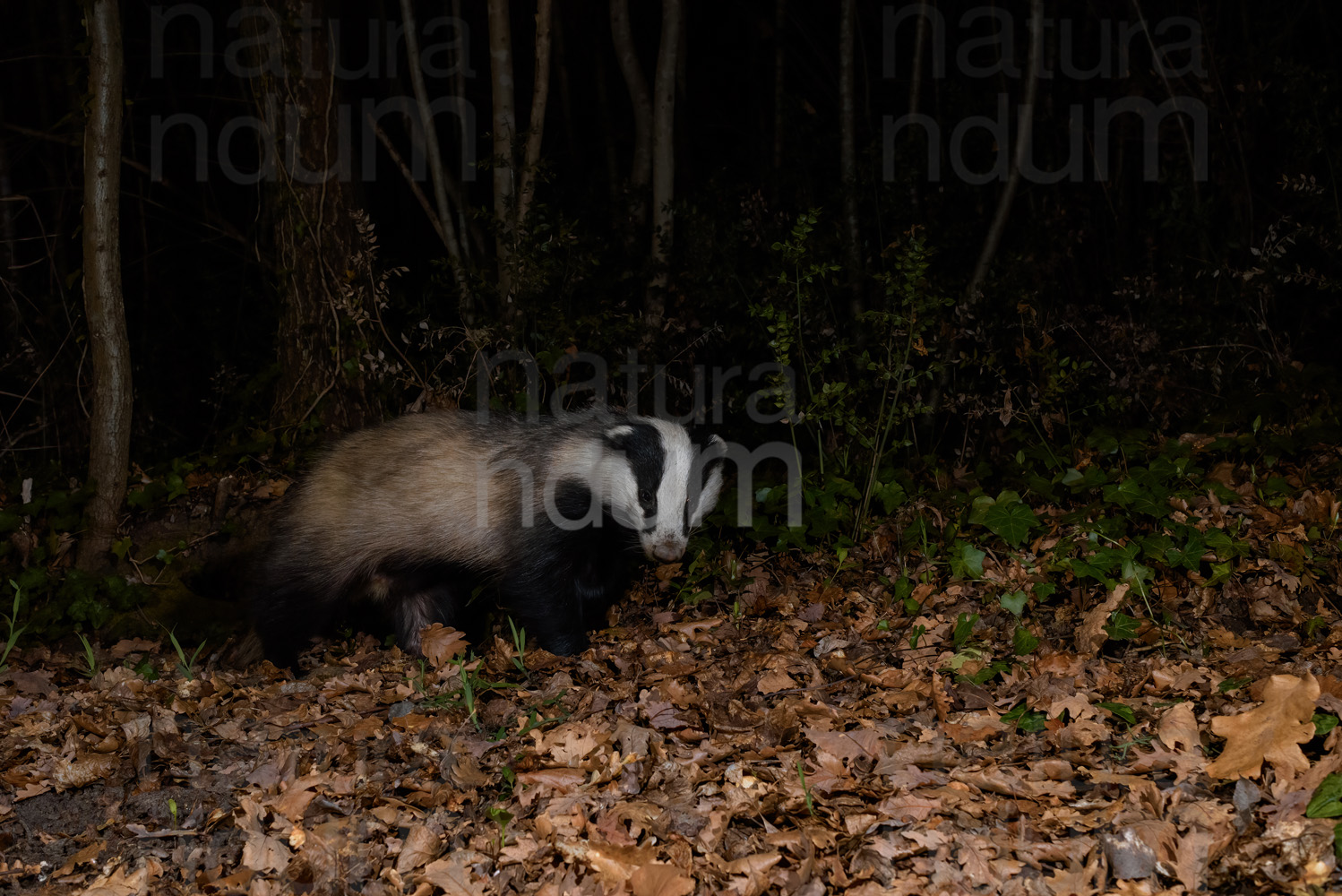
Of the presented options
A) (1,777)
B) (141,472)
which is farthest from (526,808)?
(141,472)

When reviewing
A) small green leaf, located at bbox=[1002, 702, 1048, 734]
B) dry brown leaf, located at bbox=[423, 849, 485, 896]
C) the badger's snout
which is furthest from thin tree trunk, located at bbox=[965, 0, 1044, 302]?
dry brown leaf, located at bbox=[423, 849, 485, 896]

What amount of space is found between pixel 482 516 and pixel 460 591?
629 millimetres

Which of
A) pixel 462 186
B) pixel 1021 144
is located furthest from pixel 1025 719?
pixel 462 186

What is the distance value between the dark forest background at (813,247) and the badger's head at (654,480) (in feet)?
2.56

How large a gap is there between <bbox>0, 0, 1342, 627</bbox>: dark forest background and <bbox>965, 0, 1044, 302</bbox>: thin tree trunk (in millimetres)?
26

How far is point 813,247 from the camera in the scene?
Answer: 6176 mm

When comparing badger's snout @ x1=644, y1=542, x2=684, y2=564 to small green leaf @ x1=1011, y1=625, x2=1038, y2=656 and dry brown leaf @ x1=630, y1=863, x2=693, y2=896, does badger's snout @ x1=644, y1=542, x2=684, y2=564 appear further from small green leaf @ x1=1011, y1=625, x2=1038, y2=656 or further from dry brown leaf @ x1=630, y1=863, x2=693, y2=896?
dry brown leaf @ x1=630, y1=863, x2=693, y2=896

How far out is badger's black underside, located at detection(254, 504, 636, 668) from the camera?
14.7 ft

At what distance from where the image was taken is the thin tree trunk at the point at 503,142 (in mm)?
6094

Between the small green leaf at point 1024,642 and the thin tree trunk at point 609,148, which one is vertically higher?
the thin tree trunk at point 609,148

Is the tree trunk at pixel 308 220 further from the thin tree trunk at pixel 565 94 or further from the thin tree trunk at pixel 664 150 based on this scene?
the thin tree trunk at pixel 565 94

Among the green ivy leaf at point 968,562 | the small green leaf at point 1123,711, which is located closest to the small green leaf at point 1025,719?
the small green leaf at point 1123,711

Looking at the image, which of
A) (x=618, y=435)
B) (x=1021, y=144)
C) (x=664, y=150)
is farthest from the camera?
(x=664, y=150)

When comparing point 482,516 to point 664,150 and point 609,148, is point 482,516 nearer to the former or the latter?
point 664,150
